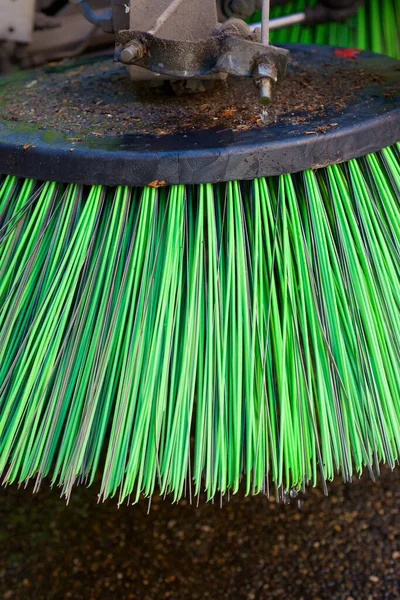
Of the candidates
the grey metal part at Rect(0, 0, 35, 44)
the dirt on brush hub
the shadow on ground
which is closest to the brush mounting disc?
the dirt on brush hub

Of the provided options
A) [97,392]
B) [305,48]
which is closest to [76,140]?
[97,392]

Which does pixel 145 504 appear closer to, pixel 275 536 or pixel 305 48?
pixel 275 536

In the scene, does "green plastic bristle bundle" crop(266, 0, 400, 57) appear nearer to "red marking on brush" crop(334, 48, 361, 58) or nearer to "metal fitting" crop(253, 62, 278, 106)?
"red marking on brush" crop(334, 48, 361, 58)

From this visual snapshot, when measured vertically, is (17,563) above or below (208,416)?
below

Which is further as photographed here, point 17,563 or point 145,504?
point 145,504

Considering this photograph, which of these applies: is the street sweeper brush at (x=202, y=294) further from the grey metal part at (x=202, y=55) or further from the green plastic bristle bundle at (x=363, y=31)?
the green plastic bristle bundle at (x=363, y=31)

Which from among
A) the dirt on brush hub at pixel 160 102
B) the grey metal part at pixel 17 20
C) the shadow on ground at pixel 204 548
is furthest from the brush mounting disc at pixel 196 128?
the shadow on ground at pixel 204 548

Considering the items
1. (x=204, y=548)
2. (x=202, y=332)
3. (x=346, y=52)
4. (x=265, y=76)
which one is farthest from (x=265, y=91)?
(x=204, y=548)
